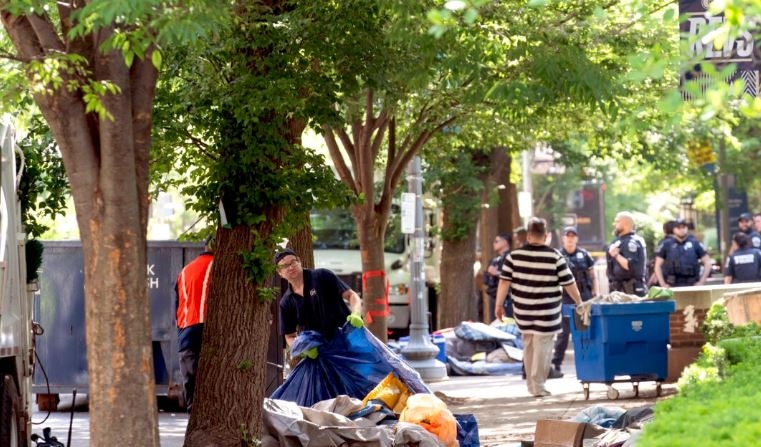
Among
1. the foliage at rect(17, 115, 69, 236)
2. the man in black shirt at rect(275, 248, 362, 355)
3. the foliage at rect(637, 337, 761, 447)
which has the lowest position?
the foliage at rect(637, 337, 761, 447)

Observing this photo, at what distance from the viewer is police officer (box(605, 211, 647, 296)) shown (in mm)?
18000

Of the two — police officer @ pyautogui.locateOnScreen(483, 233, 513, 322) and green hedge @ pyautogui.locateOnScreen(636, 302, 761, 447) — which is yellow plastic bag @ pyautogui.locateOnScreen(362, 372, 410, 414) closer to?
green hedge @ pyautogui.locateOnScreen(636, 302, 761, 447)

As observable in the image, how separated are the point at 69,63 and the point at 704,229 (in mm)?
54250

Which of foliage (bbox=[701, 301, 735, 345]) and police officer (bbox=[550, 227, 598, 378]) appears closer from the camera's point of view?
foliage (bbox=[701, 301, 735, 345])

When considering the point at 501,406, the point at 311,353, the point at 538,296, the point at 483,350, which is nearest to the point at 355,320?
the point at 311,353

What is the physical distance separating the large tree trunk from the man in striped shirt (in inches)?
316

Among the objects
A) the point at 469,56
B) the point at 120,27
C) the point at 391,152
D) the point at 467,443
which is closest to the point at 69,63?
the point at 120,27

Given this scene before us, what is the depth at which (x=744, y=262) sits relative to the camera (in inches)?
781

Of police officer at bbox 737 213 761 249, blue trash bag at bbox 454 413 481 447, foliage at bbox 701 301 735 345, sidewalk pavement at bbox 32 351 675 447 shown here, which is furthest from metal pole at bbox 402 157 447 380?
blue trash bag at bbox 454 413 481 447

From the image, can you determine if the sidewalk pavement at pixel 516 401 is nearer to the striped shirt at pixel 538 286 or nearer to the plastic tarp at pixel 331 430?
the striped shirt at pixel 538 286

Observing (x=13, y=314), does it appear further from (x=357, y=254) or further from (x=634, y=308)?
(x=357, y=254)

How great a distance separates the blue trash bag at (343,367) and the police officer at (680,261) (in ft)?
31.9

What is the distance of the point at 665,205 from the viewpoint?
206 feet

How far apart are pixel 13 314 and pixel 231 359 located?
1693mm
